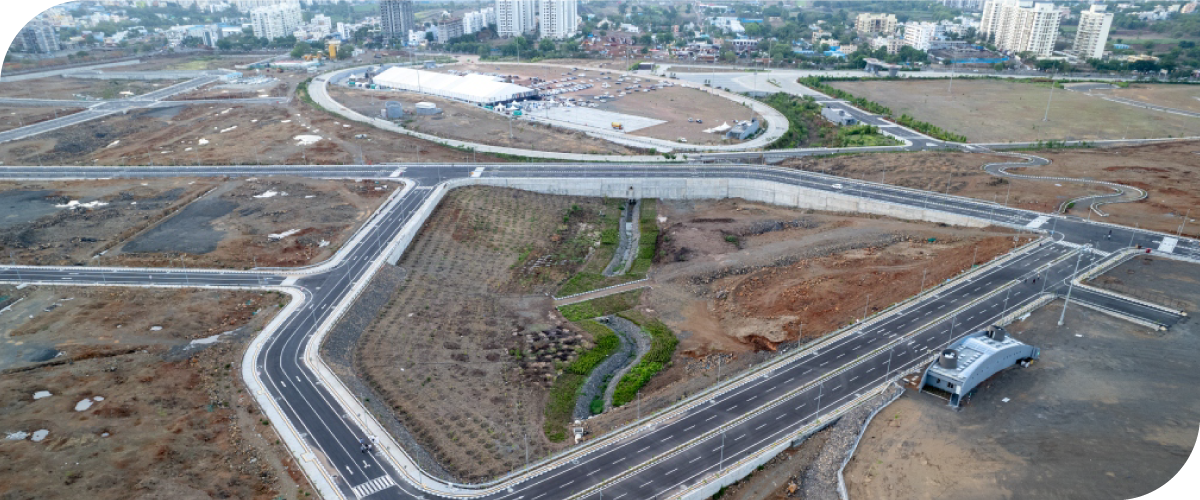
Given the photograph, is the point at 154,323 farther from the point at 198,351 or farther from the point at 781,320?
the point at 781,320

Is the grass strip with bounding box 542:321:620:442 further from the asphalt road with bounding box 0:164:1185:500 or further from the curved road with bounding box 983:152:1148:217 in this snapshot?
the curved road with bounding box 983:152:1148:217

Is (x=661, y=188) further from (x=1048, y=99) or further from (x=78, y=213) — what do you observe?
(x=1048, y=99)

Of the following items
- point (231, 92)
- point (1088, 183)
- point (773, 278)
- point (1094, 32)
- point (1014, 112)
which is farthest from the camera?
point (1094, 32)

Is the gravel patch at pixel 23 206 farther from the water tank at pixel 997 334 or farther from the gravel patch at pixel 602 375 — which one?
the water tank at pixel 997 334

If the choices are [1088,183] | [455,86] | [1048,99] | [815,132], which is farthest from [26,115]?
[1048,99]

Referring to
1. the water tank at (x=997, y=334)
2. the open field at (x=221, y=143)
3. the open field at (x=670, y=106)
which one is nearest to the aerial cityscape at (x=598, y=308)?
the water tank at (x=997, y=334)

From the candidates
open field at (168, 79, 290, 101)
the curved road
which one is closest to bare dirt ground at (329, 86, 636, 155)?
open field at (168, 79, 290, 101)
